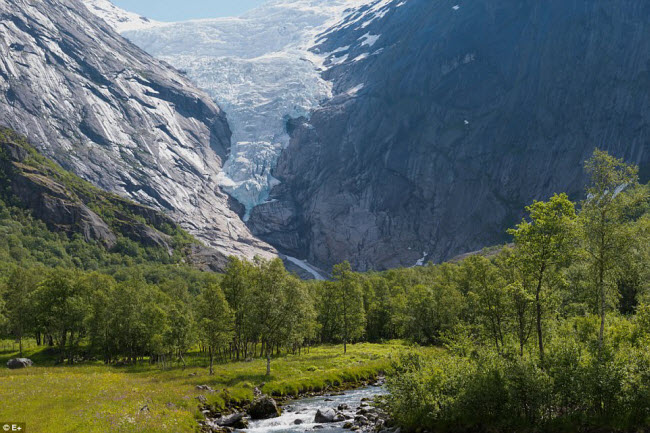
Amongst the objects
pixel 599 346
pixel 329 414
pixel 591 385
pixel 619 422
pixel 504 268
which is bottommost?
pixel 329 414

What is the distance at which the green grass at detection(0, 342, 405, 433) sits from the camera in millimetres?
36250

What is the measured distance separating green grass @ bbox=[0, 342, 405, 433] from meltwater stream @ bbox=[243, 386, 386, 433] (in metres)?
5.14

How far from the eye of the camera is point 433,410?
36.2 meters

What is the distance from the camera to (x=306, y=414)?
48688 millimetres

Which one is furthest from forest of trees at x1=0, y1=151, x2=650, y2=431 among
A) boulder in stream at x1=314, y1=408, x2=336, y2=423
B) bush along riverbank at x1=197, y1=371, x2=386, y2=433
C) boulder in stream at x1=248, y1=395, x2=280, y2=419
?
boulder in stream at x1=248, y1=395, x2=280, y2=419

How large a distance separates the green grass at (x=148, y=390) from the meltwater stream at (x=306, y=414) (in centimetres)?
514

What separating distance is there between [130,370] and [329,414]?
1793 inches

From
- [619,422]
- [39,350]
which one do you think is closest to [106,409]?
[619,422]

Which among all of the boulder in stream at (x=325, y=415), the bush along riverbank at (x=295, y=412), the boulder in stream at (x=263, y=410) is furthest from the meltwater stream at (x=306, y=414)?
the boulder in stream at (x=263, y=410)

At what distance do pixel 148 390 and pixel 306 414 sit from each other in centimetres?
1780

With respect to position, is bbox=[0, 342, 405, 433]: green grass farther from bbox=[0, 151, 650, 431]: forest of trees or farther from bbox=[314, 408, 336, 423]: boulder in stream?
bbox=[314, 408, 336, 423]: boulder in stream

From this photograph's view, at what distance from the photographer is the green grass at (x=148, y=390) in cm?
3625

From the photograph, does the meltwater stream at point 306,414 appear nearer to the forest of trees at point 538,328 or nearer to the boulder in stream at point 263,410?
the boulder in stream at point 263,410

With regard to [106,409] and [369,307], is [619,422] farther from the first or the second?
[369,307]
